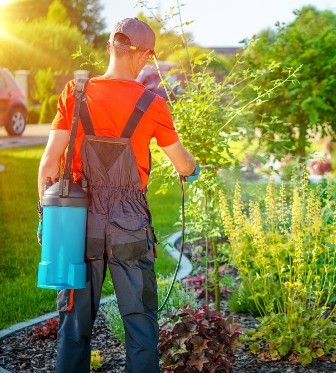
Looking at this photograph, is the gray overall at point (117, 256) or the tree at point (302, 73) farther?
the tree at point (302, 73)

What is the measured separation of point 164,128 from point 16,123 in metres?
15.2

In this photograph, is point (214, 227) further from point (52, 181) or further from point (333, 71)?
point (333, 71)

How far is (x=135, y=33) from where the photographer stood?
3.35 meters

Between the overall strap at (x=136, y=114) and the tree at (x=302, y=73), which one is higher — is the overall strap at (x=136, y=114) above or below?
below

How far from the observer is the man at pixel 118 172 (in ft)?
10.9

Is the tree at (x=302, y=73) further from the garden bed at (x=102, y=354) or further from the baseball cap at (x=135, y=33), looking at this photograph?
the baseball cap at (x=135, y=33)

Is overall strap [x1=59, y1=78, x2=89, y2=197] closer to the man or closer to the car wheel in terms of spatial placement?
the man

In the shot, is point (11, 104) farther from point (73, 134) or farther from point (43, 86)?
point (73, 134)

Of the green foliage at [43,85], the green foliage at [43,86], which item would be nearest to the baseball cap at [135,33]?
the green foliage at [43,86]

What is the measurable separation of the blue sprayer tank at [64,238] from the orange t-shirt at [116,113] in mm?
223

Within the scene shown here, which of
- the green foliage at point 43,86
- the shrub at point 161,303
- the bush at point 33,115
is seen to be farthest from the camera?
the green foliage at point 43,86

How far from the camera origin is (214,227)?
16.5ft

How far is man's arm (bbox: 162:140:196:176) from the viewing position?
3.48 m

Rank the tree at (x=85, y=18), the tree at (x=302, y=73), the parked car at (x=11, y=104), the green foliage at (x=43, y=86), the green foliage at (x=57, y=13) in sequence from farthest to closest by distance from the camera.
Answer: the tree at (x=85, y=18) → the green foliage at (x=57, y=13) → the green foliage at (x=43, y=86) → the parked car at (x=11, y=104) → the tree at (x=302, y=73)
